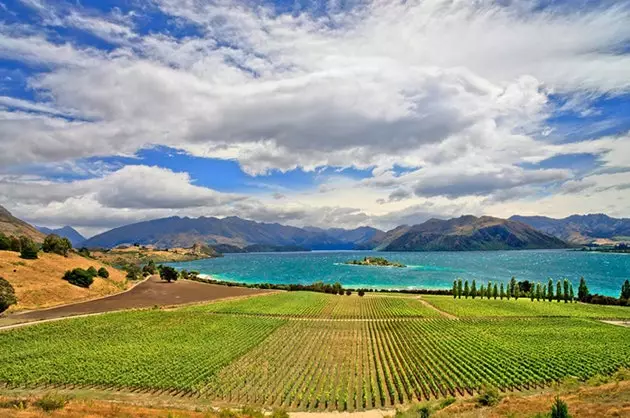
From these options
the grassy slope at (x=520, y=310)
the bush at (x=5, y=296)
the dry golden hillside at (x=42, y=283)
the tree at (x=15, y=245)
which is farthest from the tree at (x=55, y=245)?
the grassy slope at (x=520, y=310)

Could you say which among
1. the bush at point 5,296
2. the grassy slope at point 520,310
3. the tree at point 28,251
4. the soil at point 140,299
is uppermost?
the tree at point 28,251

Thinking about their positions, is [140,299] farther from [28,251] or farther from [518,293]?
[518,293]

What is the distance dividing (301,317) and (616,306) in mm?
108154

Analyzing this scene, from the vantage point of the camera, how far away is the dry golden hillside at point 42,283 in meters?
101

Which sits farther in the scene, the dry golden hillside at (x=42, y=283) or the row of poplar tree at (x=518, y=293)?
the row of poplar tree at (x=518, y=293)

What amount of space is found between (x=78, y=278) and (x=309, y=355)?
342 ft

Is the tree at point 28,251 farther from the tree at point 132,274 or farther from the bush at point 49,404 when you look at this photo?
the bush at point 49,404

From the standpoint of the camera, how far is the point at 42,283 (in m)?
110

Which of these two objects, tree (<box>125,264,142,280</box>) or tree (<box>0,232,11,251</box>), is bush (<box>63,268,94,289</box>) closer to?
tree (<box>0,232,11,251</box>)

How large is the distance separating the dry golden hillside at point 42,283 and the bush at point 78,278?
1807 mm

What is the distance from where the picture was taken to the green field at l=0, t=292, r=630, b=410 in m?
44.6

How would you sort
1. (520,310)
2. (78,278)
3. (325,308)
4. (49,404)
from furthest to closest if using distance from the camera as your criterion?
(78,278) → (325,308) → (520,310) → (49,404)

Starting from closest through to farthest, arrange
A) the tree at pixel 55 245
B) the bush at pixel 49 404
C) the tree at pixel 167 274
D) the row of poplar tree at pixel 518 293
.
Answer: the bush at pixel 49 404 → the row of poplar tree at pixel 518 293 → the tree at pixel 55 245 → the tree at pixel 167 274

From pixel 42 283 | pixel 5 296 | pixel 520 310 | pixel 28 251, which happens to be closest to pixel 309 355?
pixel 5 296
